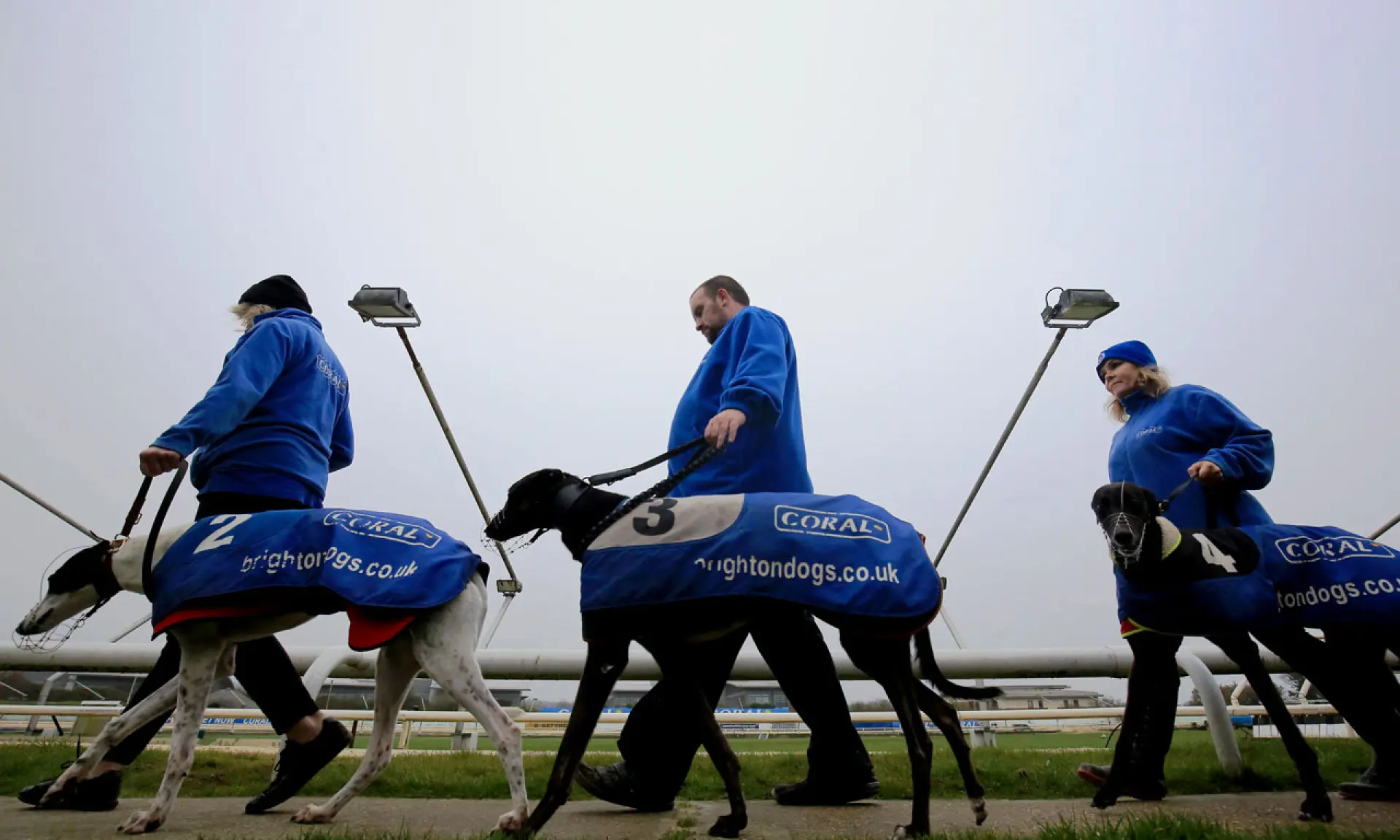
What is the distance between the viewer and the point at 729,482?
10.5 ft

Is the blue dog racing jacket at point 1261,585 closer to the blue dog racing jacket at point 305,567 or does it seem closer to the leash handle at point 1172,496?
the leash handle at point 1172,496

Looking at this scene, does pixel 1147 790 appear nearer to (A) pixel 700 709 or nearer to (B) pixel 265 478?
(A) pixel 700 709

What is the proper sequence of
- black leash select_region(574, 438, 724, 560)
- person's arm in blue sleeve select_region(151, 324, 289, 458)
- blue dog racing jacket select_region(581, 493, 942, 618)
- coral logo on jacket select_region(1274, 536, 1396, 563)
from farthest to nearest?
coral logo on jacket select_region(1274, 536, 1396, 563)
person's arm in blue sleeve select_region(151, 324, 289, 458)
black leash select_region(574, 438, 724, 560)
blue dog racing jacket select_region(581, 493, 942, 618)

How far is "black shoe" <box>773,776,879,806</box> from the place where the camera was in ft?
11.3

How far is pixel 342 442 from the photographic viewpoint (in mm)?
3988

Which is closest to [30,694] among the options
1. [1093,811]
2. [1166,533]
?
[1093,811]

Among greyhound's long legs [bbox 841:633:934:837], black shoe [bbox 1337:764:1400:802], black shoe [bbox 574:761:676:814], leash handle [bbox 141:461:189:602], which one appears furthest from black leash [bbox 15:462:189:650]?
black shoe [bbox 1337:764:1400:802]

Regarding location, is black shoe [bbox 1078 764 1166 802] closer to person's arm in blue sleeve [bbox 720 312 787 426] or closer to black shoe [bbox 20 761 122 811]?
person's arm in blue sleeve [bbox 720 312 787 426]

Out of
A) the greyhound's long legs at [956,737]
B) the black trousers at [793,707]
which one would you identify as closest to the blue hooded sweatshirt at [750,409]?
the black trousers at [793,707]

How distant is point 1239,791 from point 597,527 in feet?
10.8

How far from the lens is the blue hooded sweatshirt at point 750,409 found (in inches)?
120

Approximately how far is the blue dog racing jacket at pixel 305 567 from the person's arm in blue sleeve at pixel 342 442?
1.02 metres

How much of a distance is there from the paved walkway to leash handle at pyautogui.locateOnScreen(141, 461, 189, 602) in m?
0.82

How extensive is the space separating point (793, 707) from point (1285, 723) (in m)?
1.82
